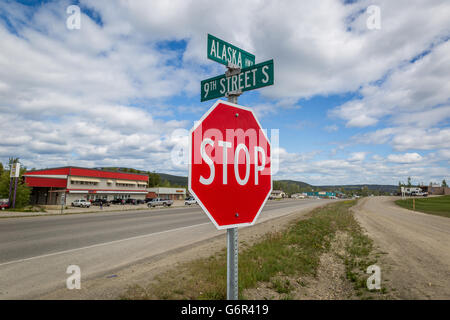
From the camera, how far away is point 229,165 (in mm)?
2205

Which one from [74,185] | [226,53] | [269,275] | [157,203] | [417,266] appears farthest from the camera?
[74,185]

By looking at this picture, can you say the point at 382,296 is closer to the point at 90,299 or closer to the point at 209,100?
the point at 209,100

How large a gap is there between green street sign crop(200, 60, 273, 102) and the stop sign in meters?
0.34

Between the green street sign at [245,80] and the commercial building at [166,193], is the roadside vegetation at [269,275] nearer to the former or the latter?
the green street sign at [245,80]

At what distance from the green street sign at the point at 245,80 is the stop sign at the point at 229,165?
34 centimetres

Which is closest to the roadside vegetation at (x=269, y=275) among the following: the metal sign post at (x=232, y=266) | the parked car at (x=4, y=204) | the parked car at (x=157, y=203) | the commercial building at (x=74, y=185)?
the metal sign post at (x=232, y=266)

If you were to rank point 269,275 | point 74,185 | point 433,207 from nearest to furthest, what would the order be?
point 269,275 → point 433,207 → point 74,185

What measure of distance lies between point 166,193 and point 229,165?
74.1 m

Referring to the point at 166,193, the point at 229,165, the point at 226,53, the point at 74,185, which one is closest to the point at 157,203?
the point at 74,185

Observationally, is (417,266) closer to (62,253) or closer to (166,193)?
(62,253)

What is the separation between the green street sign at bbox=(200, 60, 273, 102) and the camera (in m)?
2.64
